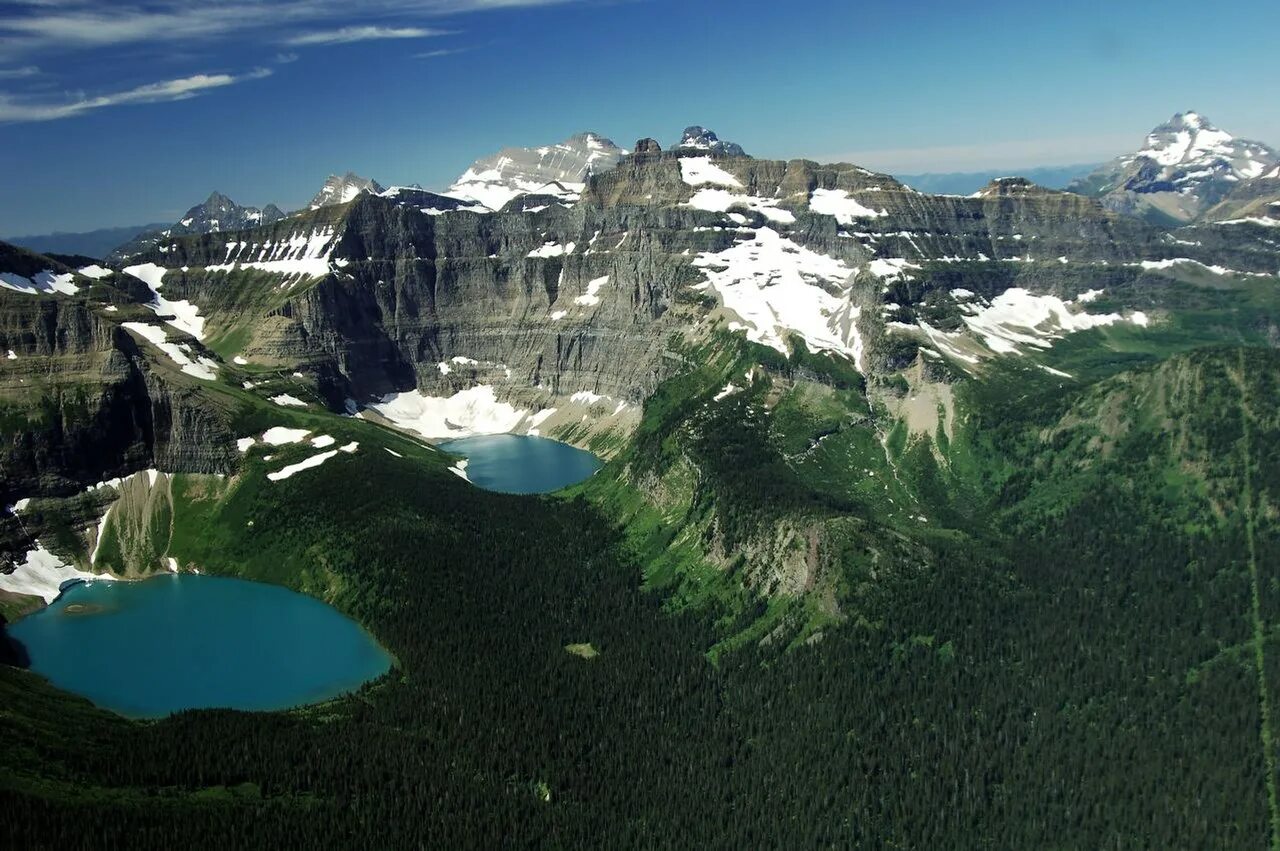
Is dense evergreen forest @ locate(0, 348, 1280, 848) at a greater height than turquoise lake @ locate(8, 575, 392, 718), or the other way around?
dense evergreen forest @ locate(0, 348, 1280, 848)

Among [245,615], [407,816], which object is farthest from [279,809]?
[245,615]

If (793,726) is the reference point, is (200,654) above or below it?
below

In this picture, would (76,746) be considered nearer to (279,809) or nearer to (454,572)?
(279,809)

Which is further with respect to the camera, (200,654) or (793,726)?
(200,654)

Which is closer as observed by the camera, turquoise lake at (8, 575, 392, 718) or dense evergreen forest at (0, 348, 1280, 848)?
dense evergreen forest at (0, 348, 1280, 848)
